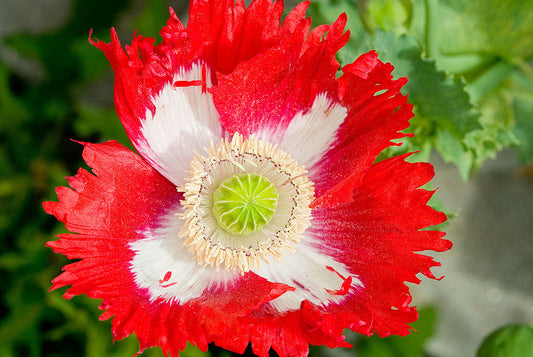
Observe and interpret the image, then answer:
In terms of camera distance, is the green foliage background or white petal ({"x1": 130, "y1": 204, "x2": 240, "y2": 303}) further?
the green foliage background

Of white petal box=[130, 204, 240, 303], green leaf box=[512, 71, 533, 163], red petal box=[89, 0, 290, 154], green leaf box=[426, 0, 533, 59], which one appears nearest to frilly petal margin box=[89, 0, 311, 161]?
red petal box=[89, 0, 290, 154]

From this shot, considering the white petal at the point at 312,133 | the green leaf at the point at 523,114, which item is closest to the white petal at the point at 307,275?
the white petal at the point at 312,133

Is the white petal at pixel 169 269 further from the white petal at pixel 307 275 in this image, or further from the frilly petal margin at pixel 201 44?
the frilly petal margin at pixel 201 44

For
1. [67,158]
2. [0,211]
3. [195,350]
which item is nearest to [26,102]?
[67,158]

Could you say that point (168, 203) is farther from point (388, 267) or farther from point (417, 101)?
point (417, 101)

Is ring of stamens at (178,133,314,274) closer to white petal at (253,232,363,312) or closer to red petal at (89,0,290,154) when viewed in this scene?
white petal at (253,232,363,312)
